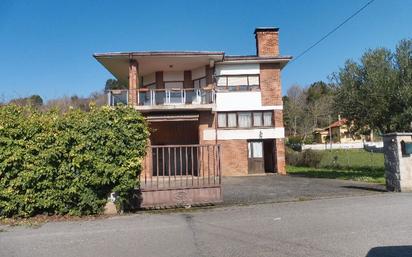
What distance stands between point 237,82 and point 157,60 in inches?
223

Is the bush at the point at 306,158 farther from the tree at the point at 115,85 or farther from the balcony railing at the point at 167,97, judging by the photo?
the tree at the point at 115,85

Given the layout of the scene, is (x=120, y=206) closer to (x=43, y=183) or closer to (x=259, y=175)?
(x=43, y=183)

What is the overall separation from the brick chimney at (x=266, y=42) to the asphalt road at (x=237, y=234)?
18.8 m

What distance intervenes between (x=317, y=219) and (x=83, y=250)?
15.3 ft

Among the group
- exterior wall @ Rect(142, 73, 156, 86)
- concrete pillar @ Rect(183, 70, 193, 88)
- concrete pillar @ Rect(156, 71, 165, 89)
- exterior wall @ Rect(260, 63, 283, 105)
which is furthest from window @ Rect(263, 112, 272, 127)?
exterior wall @ Rect(142, 73, 156, 86)

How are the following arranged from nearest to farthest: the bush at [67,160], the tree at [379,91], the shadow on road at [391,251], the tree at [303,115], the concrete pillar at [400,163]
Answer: the shadow on road at [391,251] → the bush at [67,160] → the concrete pillar at [400,163] → the tree at [379,91] → the tree at [303,115]

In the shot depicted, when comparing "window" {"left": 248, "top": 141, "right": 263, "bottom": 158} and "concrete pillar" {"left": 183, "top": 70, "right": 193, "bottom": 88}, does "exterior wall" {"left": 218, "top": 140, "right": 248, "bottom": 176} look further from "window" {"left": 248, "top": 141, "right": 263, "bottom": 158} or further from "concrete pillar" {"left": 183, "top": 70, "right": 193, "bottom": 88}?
"concrete pillar" {"left": 183, "top": 70, "right": 193, "bottom": 88}

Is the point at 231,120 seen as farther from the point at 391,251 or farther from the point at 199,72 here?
the point at 391,251

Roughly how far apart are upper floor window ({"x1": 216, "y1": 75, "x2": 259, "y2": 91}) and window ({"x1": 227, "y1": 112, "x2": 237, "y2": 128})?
5.59 feet

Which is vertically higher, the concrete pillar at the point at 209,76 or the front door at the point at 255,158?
the concrete pillar at the point at 209,76

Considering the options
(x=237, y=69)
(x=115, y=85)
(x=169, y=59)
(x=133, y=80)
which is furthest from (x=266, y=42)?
(x=115, y=85)

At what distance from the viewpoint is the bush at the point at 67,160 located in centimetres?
915

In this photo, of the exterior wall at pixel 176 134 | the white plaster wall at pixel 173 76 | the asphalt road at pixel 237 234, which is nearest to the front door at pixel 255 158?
the exterior wall at pixel 176 134

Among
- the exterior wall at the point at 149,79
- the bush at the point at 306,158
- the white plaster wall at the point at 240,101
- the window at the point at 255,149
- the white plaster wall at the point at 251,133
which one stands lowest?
the bush at the point at 306,158
